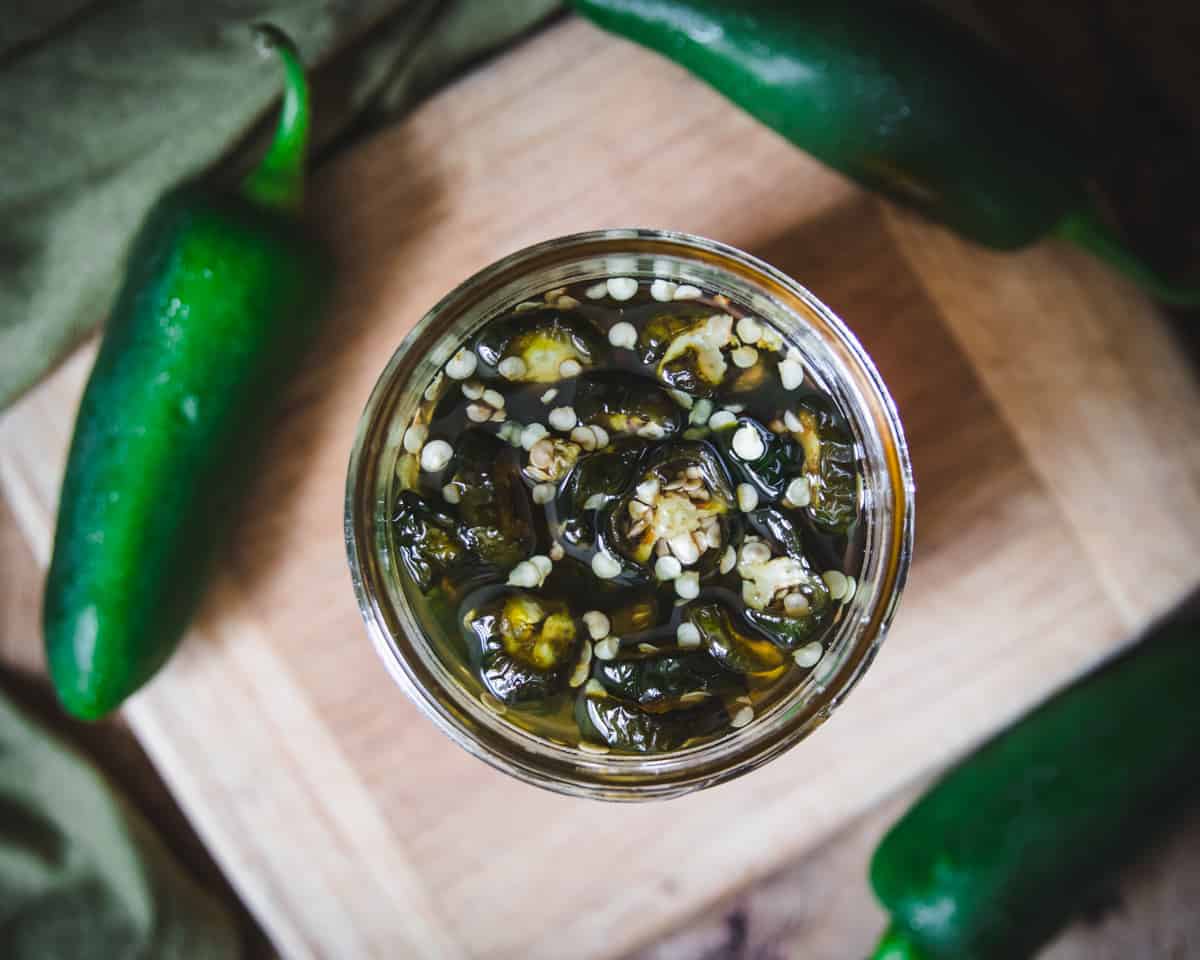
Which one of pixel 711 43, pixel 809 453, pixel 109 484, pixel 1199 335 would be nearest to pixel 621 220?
pixel 711 43

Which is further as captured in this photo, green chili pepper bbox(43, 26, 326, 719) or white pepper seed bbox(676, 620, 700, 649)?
green chili pepper bbox(43, 26, 326, 719)

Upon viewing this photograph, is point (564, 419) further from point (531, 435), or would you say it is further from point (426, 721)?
point (426, 721)

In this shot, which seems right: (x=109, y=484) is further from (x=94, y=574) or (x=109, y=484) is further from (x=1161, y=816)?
(x=1161, y=816)

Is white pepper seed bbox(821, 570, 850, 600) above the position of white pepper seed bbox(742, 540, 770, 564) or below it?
below

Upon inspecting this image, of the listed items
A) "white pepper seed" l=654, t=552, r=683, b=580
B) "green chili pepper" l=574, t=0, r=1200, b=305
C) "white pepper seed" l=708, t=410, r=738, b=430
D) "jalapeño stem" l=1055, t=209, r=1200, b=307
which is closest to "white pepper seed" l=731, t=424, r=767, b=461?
"white pepper seed" l=708, t=410, r=738, b=430

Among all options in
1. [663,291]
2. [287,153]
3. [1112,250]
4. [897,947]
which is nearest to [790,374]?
[663,291]

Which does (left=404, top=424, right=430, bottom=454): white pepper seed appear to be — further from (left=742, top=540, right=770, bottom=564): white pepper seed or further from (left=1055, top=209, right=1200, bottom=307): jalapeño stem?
(left=1055, top=209, right=1200, bottom=307): jalapeño stem
